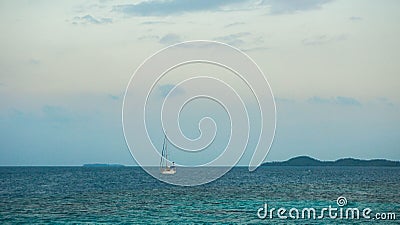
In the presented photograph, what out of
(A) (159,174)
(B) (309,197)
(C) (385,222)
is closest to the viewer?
(C) (385,222)

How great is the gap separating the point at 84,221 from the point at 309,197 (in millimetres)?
29714

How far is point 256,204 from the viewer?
61625 millimetres

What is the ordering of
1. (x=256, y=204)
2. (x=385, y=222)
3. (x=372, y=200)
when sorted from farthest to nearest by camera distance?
(x=372, y=200), (x=256, y=204), (x=385, y=222)

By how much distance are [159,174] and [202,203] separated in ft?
187

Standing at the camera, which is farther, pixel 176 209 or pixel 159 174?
pixel 159 174

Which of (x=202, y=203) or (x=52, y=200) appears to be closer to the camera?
(x=202, y=203)

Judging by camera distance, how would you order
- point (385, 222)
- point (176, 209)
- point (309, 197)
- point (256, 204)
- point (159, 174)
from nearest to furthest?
point (385, 222) → point (176, 209) → point (256, 204) → point (309, 197) → point (159, 174)

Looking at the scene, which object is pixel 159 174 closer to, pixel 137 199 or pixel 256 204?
pixel 137 199

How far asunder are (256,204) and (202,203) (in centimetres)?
516

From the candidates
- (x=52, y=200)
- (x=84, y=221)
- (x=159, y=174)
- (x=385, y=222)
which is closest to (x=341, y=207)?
(x=385, y=222)

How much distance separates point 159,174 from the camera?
119438 mm

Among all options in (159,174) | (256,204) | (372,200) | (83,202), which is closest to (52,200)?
(83,202)

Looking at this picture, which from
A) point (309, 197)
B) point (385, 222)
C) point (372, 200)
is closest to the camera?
point (385, 222)

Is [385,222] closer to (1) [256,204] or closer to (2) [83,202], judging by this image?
(1) [256,204]
